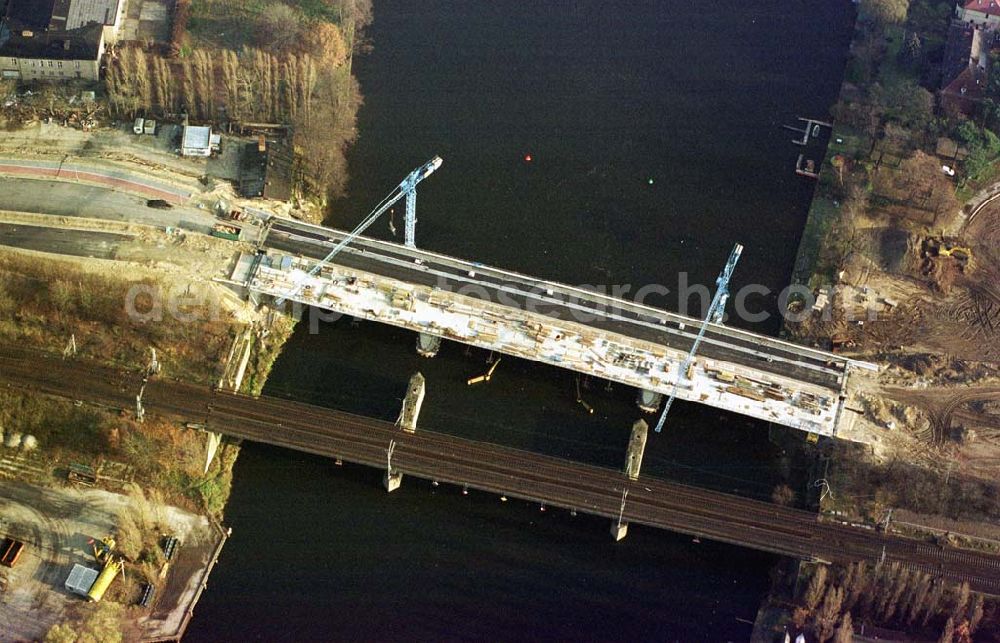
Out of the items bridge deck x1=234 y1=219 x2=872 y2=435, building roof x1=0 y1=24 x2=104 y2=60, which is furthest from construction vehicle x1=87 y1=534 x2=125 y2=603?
building roof x1=0 y1=24 x2=104 y2=60

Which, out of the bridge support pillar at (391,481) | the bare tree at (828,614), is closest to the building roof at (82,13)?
the bridge support pillar at (391,481)

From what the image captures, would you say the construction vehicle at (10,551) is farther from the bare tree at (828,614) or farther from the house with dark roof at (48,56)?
the bare tree at (828,614)

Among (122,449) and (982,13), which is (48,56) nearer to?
(122,449)

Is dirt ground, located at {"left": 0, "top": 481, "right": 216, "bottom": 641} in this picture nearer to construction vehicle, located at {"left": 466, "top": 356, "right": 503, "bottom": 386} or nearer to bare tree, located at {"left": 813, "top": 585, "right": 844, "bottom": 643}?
construction vehicle, located at {"left": 466, "top": 356, "right": 503, "bottom": 386}

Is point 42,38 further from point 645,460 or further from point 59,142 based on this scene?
point 645,460

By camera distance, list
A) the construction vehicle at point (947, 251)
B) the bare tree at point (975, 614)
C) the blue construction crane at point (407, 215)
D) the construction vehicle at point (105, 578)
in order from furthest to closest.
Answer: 1. the construction vehicle at point (947, 251)
2. the blue construction crane at point (407, 215)
3. the bare tree at point (975, 614)
4. the construction vehicle at point (105, 578)

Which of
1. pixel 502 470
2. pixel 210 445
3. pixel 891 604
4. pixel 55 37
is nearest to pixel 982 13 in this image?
pixel 891 604
